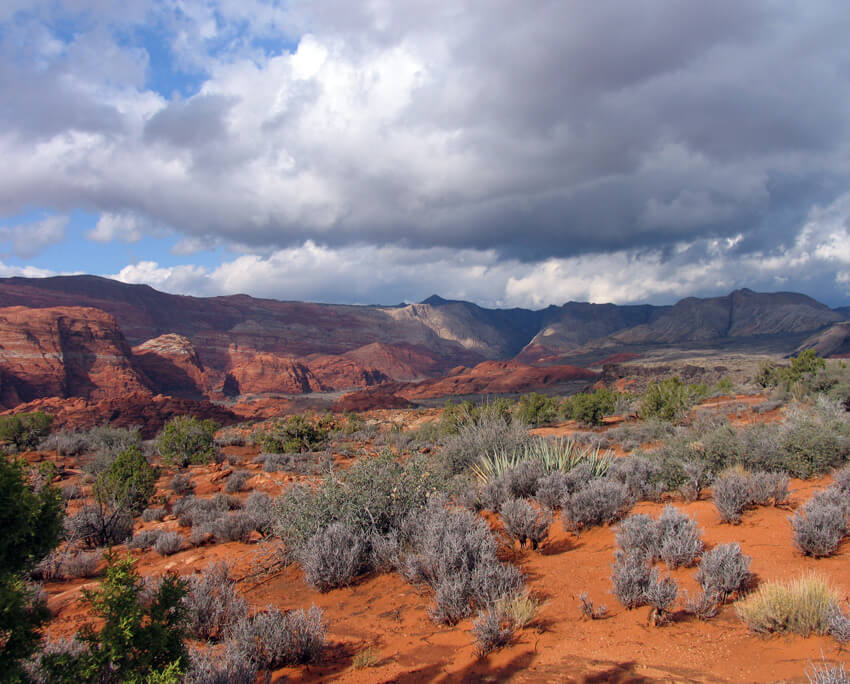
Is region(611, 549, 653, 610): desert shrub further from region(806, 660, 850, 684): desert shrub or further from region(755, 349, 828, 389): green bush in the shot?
region(755, 349, 828, 389): green bush

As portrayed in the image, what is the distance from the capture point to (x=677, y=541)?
4637 mm

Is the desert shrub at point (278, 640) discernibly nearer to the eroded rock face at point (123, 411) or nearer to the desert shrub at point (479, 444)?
the desert shrub at point (479, 444)

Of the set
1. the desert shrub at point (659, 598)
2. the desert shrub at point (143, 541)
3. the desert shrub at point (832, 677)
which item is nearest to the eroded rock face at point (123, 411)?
the desert shrub at point (143, 541)

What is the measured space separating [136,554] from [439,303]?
189 metres

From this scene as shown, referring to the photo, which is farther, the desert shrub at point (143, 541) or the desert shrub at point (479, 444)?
the desert shrub at point (479, 444)

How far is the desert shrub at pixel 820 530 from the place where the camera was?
4.54 meters

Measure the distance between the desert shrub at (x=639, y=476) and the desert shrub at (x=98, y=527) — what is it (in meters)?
8.68

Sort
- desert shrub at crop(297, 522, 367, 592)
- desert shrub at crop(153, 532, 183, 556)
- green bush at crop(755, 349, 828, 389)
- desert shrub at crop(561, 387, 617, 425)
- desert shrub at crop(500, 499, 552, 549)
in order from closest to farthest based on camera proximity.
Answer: desert shrub at crop(297, 522, 367, 592) < desert shrub at crop(500, 499, 552, 549) < desert shrub at crop(153, 532, 183, 556) < green bush at crop(755, 349, 828, 389) < desert shrub at crop(561, 387, 617, 425)

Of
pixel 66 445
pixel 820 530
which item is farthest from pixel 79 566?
pixel 66 445

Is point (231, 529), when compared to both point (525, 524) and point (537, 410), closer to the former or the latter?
point (525, 524)

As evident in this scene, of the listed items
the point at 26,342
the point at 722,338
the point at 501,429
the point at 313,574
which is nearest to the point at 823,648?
the point at 313,574

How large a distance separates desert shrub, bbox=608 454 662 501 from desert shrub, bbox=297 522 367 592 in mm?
4110

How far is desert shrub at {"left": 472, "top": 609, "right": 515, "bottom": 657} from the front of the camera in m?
3.56

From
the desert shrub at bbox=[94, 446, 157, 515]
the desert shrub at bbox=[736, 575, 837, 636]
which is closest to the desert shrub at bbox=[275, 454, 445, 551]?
the desert shrub at bbox=[736, 575, 837, 636]
